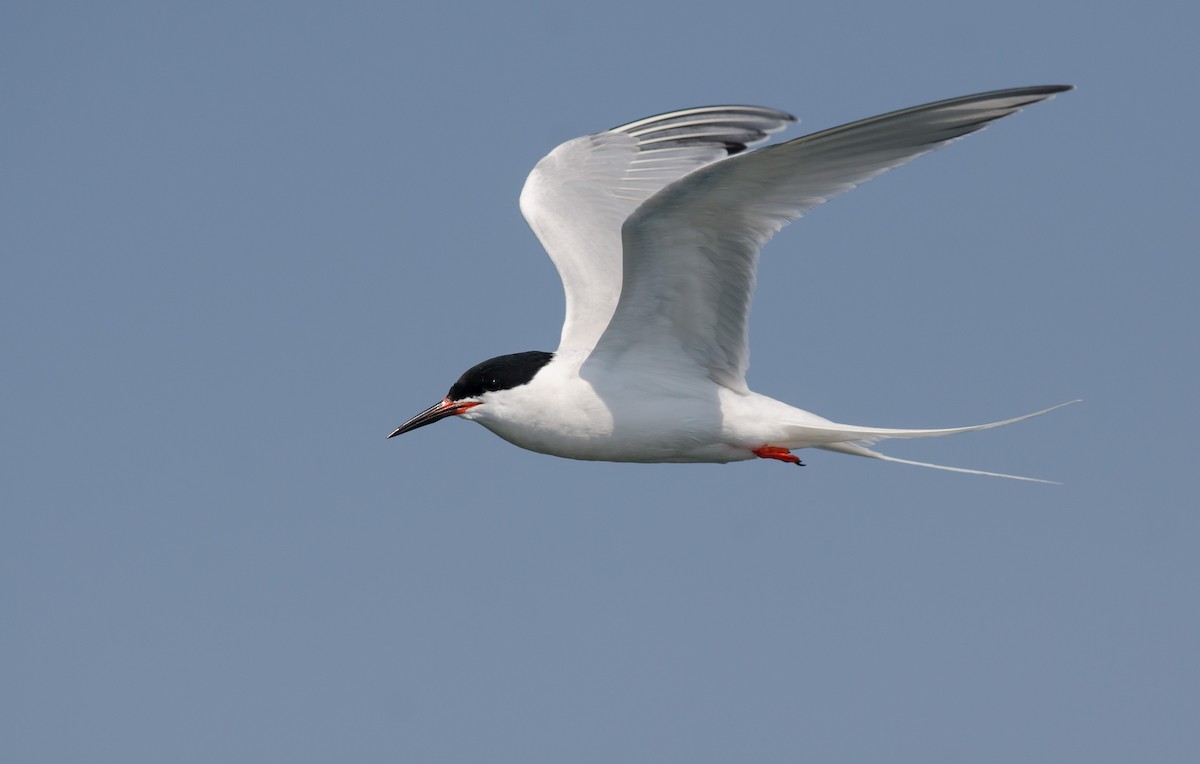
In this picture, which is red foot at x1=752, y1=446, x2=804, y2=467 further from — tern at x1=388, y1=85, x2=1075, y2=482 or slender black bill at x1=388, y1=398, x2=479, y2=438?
slender black bill at x1=388, y1=398, x2=479, y2=438

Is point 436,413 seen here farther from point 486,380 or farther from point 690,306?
point 690,306

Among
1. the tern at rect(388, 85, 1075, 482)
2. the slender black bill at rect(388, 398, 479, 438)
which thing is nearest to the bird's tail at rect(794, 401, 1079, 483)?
the tern at rect(388, 85, 1075, 482)

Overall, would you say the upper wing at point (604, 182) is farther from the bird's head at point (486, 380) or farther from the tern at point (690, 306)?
the bird's head at point (486, 380)

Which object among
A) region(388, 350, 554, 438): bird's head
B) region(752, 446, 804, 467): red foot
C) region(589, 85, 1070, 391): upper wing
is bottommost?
region(752, 446, 804, 467): red foot

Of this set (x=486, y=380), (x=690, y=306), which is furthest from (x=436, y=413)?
(x=690, y=306)

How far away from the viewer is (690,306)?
7.74 m

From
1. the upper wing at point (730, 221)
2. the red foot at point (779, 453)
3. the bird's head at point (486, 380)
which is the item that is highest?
the upper wing at point (730, 221)

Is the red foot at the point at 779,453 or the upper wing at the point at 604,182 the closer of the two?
the red foot at the point at 779,453

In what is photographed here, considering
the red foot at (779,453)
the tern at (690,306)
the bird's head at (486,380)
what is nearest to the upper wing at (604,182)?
the tern at (690,306)

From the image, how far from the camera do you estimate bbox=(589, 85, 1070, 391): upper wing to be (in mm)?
6188

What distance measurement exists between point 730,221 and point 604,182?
9.80 feet

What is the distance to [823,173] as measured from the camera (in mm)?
→ 6660

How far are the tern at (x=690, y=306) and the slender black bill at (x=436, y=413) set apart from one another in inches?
0.4

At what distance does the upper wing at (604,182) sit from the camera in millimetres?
9070
